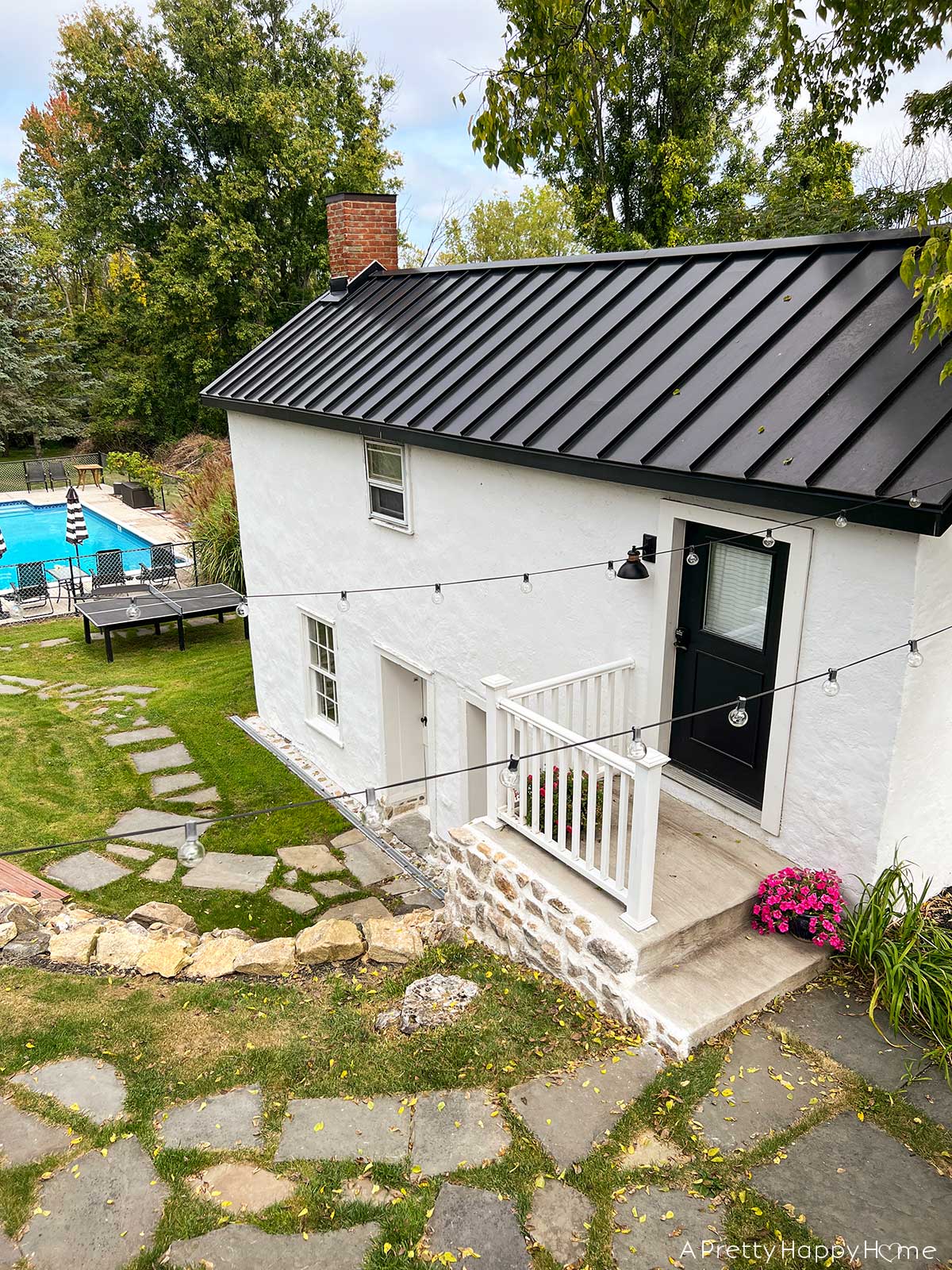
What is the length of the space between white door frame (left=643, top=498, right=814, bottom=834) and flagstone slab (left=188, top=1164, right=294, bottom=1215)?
3630 millimetres

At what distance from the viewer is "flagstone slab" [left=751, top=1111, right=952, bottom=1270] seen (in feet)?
12.3

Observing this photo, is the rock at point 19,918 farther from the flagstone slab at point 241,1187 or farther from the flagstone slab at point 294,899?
the flagstone slab at point 241,1187

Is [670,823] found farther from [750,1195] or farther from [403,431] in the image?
[403,431]

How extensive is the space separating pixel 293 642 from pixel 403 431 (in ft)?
14.7

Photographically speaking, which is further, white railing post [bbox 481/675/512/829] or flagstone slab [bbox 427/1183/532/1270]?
white railing post [bbox 481/675/512/829]

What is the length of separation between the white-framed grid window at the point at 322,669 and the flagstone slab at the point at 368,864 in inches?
81.8

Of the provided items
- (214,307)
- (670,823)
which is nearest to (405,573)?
(670,823)

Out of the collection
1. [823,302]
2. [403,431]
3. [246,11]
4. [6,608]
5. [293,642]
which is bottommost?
[6,608]

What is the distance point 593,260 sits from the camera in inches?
316

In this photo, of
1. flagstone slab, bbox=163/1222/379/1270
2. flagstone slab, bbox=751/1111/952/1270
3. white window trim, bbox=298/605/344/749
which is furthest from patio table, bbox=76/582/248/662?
flagstone slab, bbox=751/1111/952/1270

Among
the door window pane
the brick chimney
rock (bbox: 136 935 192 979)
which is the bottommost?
rock (bbox: 136 935 192 979)

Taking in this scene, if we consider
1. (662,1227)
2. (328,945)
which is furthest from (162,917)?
(662,1227)

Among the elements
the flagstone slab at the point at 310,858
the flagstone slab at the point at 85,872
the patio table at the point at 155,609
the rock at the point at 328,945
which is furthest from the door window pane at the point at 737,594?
the patio table at the point at 155,609

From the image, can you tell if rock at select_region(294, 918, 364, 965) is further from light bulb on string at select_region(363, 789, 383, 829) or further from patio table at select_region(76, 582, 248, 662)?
patio table at select_region(76, 582, 248, 662)
